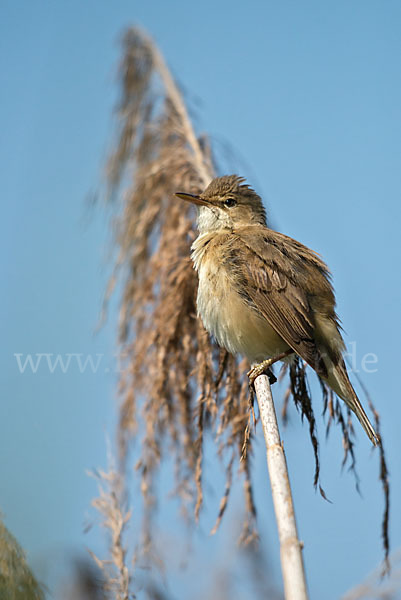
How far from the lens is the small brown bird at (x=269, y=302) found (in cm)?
307

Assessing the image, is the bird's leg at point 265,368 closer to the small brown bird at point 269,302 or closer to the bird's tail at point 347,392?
the small brown bird at point 269,302

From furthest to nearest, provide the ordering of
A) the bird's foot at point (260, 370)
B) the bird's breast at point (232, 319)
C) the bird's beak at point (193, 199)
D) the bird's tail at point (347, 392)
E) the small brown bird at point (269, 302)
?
the bird's beak at point (193, 199) < the bird's breast at point (232, 319) < the small brown bird at point (269, 302) < the bird's foot at point (260, 370) < the bird's tail at point (347, 392)

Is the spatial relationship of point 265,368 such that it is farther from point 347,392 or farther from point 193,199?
point 193,199

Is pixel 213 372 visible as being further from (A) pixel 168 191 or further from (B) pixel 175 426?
(A) pixel 168 191

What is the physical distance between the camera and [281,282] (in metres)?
3.21

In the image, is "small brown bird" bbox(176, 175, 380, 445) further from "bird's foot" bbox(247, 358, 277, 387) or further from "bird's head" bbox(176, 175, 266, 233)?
"bird's head" bbox(176, 175, 266, 233)

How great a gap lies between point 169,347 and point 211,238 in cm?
72

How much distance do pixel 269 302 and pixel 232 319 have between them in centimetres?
22

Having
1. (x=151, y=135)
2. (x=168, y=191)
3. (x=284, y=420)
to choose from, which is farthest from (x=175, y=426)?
(x=151, y=135)

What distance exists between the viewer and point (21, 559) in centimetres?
146

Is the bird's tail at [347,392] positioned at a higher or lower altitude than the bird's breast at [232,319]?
lower

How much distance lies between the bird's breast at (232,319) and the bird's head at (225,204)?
52cm

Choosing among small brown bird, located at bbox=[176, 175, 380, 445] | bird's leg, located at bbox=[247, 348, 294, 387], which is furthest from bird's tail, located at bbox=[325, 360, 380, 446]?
bird's leg, located at bbox=[247, 348, 294, 387]

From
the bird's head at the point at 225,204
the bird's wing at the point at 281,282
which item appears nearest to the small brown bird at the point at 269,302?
the bird's wing at the point at 281,282
